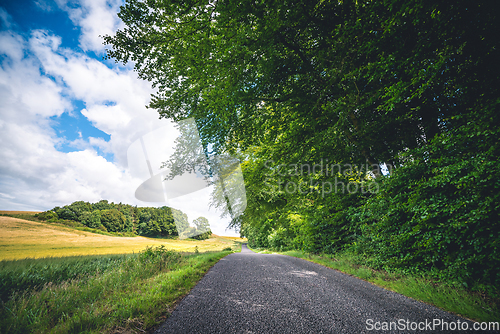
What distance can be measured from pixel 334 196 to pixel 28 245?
515 inches

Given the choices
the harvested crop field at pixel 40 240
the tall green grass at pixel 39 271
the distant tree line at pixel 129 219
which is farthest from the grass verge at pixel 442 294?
the distant tree line at pixel 129 219

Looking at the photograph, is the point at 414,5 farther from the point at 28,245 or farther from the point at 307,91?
the point at 28,245

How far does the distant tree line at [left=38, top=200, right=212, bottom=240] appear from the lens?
41.1 ft

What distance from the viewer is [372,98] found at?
477 centimetres

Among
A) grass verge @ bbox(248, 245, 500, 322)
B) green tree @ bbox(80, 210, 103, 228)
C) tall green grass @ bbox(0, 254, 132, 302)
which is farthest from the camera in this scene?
green tree @ bbox(80, 210, 103, 228)

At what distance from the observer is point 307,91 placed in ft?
20.7

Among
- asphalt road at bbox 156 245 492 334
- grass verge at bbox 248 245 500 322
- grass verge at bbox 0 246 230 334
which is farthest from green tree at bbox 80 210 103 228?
grass verge at bbox 248 245 500 322

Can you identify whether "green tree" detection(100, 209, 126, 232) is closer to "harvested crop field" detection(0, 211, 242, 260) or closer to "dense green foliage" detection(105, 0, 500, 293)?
"harvested crop field" detection(0, 211, 242, 260)

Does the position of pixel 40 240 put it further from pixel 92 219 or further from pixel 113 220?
pixel 113 220

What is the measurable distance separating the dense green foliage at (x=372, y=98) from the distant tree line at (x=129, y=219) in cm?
1155

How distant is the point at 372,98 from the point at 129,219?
23441mm

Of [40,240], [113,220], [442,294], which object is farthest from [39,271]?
[113,220]

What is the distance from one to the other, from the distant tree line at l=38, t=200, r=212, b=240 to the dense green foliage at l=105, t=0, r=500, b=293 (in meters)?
11.5

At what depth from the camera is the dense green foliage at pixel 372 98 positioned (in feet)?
11.5
